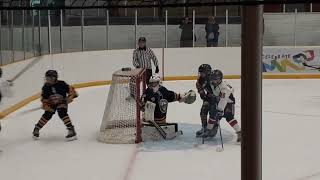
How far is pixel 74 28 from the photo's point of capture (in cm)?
1002

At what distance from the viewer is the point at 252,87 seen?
1.26m

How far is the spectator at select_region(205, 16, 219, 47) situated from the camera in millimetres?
11234

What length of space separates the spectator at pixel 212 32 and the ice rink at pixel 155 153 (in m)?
4.26

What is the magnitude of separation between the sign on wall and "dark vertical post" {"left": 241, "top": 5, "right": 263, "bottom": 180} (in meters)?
10.7

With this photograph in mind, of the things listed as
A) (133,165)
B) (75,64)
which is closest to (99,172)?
(133,165)

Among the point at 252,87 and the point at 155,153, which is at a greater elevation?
the point at 252,87

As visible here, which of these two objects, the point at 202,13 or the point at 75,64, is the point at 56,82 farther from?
the point at 202,13

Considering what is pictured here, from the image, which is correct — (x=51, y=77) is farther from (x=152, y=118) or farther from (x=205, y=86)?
(x=205, y=86)

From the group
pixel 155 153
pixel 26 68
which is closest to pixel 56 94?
pixel 155 153

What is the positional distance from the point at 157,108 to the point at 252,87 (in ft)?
13.5

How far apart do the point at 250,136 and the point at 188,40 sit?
10387mm

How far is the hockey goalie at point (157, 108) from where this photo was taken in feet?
17.4

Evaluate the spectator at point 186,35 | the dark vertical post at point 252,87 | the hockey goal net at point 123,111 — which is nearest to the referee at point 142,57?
the hockey goal net at point 123,111

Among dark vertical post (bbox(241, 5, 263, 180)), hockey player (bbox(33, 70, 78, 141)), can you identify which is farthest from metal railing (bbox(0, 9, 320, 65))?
dark vertical post (bbox(241, 5, 263, 180))
